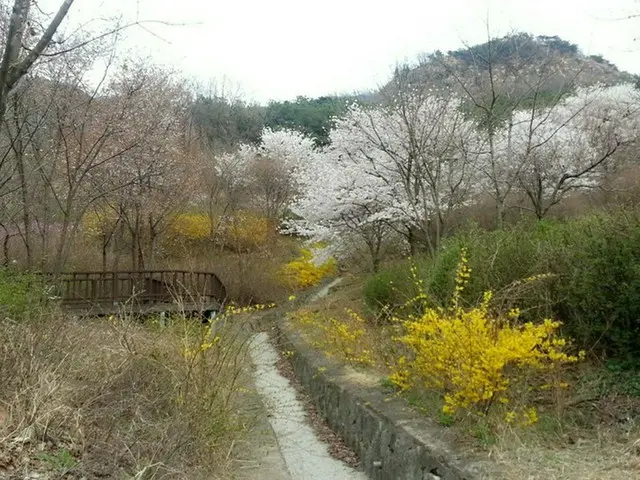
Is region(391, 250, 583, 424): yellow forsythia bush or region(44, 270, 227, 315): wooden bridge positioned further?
region(44, 270, 227, 315): wooden bridge

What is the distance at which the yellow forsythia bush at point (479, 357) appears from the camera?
6.02 metres

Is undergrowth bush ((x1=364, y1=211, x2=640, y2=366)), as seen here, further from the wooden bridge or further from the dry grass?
the wooden bridge

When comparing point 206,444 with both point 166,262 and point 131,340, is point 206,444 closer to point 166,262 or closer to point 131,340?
point 131,340

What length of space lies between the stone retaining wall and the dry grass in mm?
1563

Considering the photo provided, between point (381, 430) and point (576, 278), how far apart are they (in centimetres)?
295

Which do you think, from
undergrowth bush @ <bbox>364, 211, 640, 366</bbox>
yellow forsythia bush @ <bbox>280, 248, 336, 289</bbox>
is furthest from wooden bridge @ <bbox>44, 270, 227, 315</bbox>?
yellow forsythia bush @ <bbox>280, 248, 336, 289</bbox>

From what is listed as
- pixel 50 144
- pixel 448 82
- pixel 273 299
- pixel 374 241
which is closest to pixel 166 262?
pixel 273 299

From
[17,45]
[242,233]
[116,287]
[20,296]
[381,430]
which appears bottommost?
[381,430]

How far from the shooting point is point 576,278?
7.68m

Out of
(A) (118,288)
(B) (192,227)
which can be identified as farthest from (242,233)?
(A) (118,288)

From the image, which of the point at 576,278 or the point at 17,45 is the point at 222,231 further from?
the point at 17,45

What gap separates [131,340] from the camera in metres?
7.43

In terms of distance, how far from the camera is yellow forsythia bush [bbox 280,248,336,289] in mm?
27656

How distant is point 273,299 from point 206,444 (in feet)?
64.2
